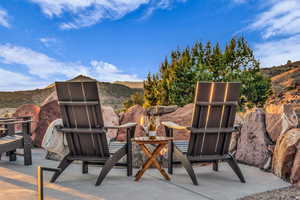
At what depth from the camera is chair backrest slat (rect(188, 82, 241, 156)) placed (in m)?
3.10

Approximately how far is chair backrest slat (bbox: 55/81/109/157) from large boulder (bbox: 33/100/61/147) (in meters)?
3.35

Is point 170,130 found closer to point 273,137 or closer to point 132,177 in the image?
point 132,177

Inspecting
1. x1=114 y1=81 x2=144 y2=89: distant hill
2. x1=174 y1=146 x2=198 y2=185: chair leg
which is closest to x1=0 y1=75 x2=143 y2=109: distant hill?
x1=114 y1=81 x2=144 y2=89: distant hill

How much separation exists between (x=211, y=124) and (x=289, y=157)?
3.50 ft

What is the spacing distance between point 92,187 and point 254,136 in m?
2.53

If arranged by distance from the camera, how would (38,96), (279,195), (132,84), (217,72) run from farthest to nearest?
(132,84) < (217,72) < (38,96) < (279,195)

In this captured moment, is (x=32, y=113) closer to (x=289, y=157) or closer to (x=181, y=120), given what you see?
(x=181, y=120)

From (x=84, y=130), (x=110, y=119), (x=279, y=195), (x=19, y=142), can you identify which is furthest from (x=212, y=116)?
(x=110, y=119)

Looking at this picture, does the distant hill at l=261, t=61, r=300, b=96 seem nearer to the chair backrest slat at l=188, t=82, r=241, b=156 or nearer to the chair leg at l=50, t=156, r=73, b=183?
the chair backrest slat at l=188, t=82, r=241, b=156

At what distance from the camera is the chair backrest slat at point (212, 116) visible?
310 centimetres

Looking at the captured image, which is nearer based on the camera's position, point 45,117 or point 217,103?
point 217,103

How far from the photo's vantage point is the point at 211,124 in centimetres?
320

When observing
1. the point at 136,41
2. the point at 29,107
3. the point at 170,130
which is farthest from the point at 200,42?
the point at 170,130

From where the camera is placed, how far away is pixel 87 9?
779 centimetres
